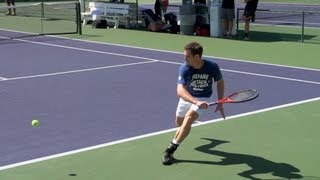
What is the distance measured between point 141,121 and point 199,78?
226 centimetres

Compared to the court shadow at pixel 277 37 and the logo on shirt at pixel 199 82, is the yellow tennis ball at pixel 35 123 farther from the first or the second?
the court shadow at pixel 277 37

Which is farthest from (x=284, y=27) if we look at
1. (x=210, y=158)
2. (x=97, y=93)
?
(x=210, y=158)

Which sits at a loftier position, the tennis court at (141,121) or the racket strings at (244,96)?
the racket strings at (244,96)

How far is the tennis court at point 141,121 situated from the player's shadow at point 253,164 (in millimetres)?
11

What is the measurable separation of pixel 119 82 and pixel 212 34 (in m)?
8.81

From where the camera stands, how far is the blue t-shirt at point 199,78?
256 inches

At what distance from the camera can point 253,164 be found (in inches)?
257

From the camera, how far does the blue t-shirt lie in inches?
256

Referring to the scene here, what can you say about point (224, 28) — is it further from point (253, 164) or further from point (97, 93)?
point (253, 164)

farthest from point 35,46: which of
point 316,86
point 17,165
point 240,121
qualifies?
point 17,165

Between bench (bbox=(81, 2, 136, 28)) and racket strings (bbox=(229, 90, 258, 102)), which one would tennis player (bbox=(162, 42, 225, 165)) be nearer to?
racket strings (bbox=(229, 90, 258, 102))

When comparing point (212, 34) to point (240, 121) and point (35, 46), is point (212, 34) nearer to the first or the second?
point (35, 46)

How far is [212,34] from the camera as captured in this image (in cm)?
2005

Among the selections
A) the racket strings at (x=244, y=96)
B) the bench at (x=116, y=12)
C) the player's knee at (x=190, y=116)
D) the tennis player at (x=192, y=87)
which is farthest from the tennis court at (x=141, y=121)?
the bench at (x=116, y=12)
